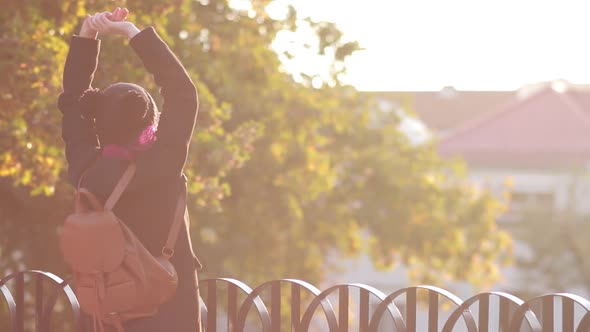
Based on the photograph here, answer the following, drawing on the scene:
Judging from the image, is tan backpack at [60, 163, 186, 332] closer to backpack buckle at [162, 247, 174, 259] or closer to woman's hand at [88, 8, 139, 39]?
backpack buckle at [162, 247, 174, 259]

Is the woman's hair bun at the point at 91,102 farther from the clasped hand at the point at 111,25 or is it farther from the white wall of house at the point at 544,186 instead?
the white wall of house at the point at 544,186

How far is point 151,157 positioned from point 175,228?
23 centimetres

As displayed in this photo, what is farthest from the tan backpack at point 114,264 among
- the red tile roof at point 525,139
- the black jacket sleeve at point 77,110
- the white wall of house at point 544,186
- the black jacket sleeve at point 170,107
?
the red tile roof at point 525,139

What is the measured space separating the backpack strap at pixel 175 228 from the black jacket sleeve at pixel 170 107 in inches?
3.7

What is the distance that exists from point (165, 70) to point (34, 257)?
989 cm

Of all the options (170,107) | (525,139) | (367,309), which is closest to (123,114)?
(170,107)

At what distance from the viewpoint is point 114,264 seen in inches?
149

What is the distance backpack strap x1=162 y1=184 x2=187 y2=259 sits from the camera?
3.88m

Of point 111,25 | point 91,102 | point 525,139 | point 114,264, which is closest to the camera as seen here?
point 114,264

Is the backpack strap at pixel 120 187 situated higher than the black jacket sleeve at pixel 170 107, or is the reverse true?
the black jacket sleeve at pixel 170 107

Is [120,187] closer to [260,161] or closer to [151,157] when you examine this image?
[151,157]

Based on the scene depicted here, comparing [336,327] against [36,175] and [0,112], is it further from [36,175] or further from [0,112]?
[36,175]

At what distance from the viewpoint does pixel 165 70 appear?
3.97m

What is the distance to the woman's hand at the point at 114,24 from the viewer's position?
Result: 4.07m
